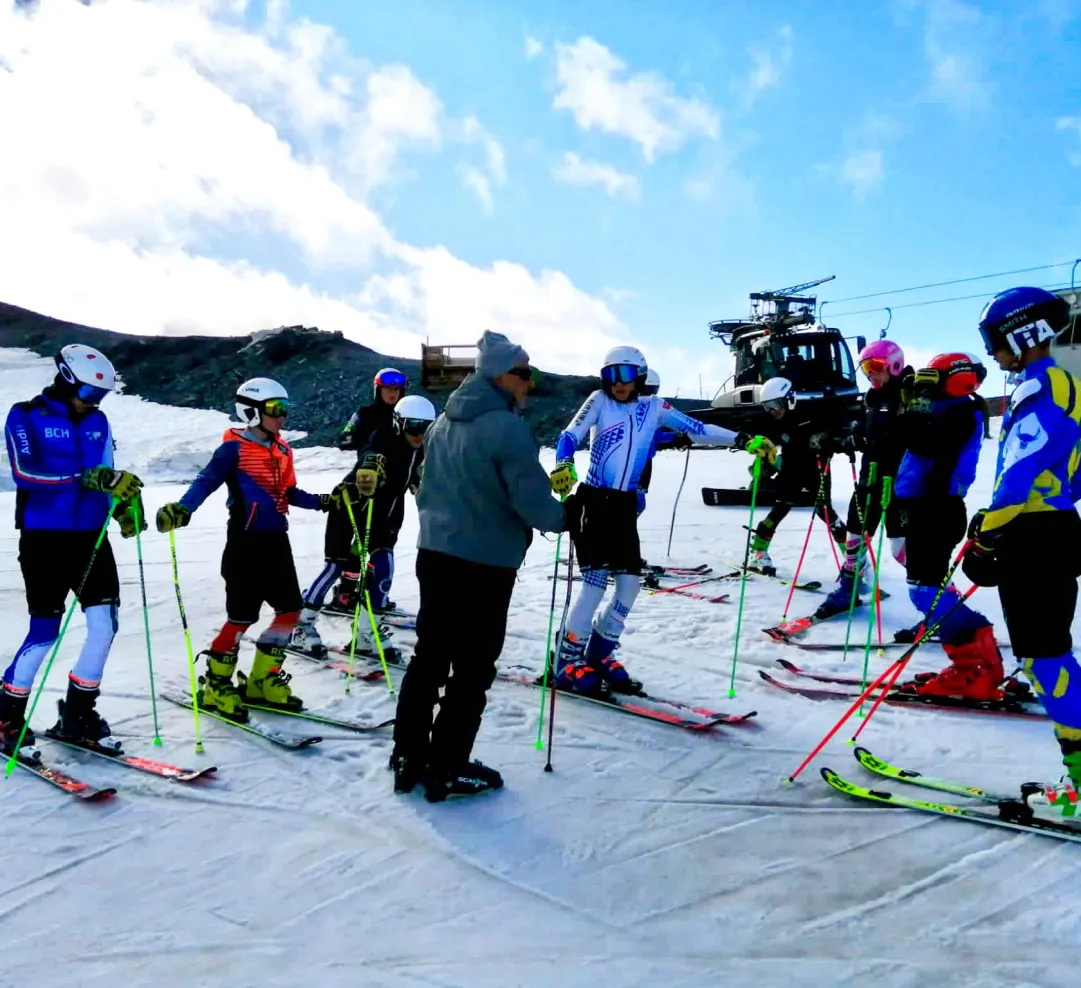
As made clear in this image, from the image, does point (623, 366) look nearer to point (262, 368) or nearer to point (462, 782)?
point (462, 782)

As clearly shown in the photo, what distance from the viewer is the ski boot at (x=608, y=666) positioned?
16.6 feet

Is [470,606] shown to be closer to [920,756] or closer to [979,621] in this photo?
[920,756]

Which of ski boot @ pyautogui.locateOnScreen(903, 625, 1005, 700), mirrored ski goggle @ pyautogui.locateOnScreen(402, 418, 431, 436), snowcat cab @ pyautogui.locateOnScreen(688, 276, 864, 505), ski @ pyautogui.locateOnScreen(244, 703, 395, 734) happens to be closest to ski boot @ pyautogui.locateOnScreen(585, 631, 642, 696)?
ski @ pyautogui.locateOnScreen(244, 703, 395, 734)

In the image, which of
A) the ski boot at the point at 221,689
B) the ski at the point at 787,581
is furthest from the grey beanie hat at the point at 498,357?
the ski at the point at 787,581

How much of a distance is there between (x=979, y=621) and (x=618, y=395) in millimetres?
2745

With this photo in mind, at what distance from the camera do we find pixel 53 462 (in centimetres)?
395

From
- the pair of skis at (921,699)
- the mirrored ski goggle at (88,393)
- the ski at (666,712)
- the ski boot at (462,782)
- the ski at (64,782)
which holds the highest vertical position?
the mirrored ski goggle at (88,393)

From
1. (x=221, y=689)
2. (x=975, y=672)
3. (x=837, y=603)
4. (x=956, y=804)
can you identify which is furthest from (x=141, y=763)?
(x=837, y=603)

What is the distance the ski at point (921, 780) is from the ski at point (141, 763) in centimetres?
334

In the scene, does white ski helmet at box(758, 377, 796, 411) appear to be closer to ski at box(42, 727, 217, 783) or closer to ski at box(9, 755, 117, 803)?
ski at box(42, 727, 217, 783)

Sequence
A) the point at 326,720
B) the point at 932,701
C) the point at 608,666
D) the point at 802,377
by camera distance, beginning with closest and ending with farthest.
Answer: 1. the point at 326,720
2. the point at 932,701
3. the point at 608,666
4. the point at 802,377

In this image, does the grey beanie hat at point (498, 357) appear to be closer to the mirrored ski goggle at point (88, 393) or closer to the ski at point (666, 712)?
the mirrored ski goggle at point (88, 393)

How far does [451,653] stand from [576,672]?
1.75 meters

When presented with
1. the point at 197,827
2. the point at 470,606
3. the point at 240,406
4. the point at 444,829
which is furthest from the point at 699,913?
the point at 240,406
